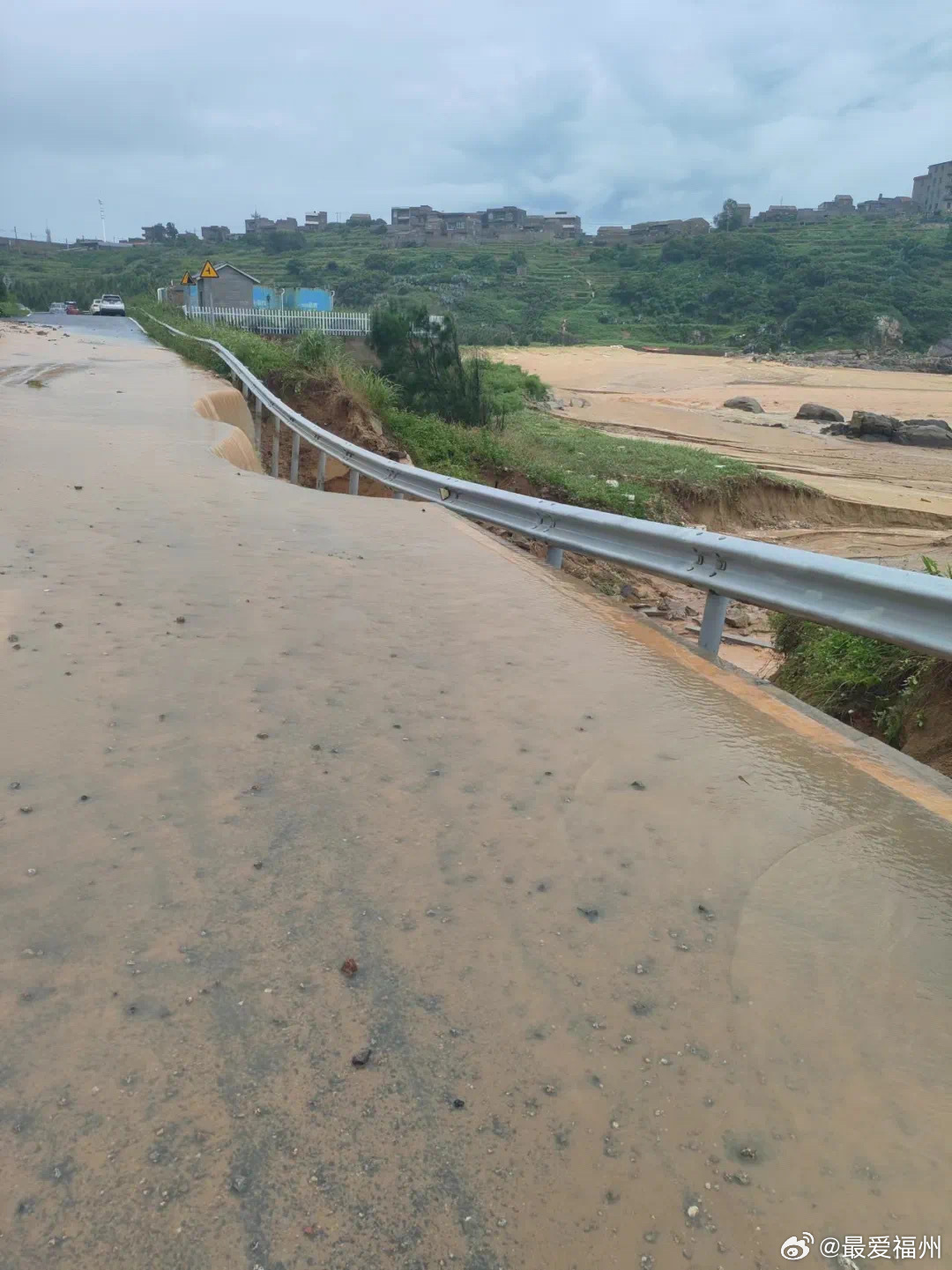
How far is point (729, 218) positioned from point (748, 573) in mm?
149488

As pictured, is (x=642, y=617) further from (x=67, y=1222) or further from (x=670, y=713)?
(x=67, y=1222)

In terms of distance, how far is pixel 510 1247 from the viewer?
5.82 ft

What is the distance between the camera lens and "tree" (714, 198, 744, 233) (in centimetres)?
13700

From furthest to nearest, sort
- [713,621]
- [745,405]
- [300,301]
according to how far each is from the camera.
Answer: [745,405] → [300,301] → [713,621]

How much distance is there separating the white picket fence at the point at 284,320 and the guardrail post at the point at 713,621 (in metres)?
27.2

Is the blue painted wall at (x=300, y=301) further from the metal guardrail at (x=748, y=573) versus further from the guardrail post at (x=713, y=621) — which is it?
the guardrail post at (x=713, y=621)

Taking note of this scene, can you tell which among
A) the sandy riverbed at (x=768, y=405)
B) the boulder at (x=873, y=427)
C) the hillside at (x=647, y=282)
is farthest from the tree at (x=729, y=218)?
the boulder at (x=873, y=427)

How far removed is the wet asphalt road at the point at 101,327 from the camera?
37169mm

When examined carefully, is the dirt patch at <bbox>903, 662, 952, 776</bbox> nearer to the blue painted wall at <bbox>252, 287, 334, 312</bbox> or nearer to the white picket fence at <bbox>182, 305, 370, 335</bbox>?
the white picket fence at <bbox>182, 305, 370, 335</bbox>

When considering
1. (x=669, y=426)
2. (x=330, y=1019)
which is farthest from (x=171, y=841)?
(x=669, y=426)

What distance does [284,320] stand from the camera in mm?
33719

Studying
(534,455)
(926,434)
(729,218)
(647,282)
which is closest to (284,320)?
(534,455)

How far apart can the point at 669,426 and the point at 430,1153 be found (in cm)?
3207

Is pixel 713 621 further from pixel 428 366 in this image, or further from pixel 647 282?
pixel 647 282
